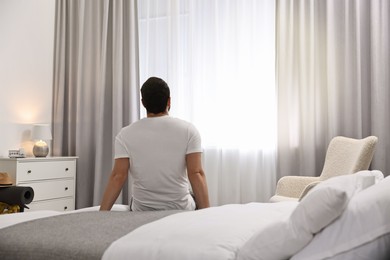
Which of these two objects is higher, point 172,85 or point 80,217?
point 172,85

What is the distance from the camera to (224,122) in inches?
182

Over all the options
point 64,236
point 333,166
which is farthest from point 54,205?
point 64,236

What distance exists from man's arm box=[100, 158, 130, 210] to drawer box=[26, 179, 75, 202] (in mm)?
2292

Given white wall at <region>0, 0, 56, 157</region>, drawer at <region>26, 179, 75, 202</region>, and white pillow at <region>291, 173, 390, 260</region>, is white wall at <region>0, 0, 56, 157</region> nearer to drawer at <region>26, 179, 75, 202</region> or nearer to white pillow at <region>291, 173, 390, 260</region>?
drawer at <region>26, 179, 75, 202</region>

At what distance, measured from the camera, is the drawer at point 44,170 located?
14.3 feet

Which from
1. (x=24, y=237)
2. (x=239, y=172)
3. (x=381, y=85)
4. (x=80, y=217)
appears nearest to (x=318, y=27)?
(x=381, y=85)

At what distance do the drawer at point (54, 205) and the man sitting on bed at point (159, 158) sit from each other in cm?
250

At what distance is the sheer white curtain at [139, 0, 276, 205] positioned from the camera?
Result: 14.6ft

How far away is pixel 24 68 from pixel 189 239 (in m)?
4.25

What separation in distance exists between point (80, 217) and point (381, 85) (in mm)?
2980

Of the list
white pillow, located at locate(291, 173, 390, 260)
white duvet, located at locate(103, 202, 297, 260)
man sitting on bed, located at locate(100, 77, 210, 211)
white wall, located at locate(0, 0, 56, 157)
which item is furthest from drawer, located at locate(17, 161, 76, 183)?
white pillow, located at locate(291, 173, 390, 260)

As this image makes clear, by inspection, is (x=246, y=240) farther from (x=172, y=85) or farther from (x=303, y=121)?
(x=172, y=85)

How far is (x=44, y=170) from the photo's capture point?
15.2 ft

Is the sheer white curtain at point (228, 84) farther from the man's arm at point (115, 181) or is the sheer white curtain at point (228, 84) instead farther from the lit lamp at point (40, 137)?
the man's arm at point (115, 181)
